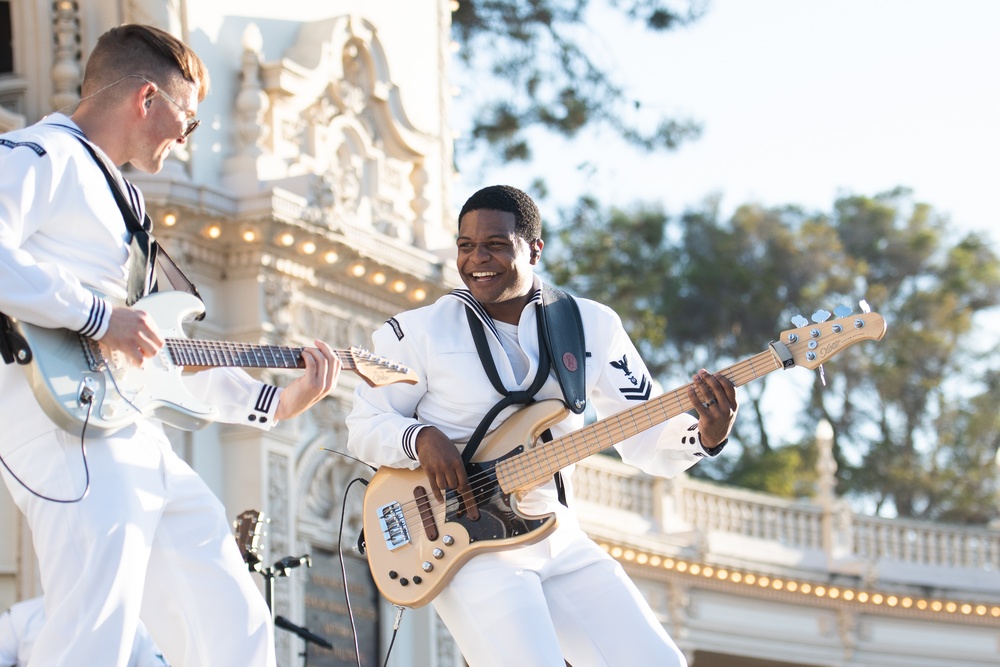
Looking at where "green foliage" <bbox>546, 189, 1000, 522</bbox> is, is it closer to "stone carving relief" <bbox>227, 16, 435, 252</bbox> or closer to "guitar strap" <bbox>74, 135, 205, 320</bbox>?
"stone carving relief" <bbox>227, 16, 435, 252</bbox>

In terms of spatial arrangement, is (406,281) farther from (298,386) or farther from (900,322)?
(900,322)

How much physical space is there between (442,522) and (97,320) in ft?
4.45

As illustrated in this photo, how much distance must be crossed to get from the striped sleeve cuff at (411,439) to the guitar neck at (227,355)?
15.2 inches

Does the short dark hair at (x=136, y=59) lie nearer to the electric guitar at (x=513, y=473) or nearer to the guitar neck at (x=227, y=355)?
the guitar neck at (x=227, y=355)

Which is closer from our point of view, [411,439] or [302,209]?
[411,439]

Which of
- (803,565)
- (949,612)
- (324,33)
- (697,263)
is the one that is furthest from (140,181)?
(697,263)

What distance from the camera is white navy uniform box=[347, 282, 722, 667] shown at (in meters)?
4.84

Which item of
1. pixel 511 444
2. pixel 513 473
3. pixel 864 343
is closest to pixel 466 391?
pixel 511 444

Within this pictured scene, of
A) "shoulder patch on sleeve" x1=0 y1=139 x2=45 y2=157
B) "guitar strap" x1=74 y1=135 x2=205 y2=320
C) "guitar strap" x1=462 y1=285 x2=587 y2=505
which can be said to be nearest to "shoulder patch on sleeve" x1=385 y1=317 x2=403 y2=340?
"guitar strap" x1=462 y1=285 x2=587 y2=505

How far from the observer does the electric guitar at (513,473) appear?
16.2 ft

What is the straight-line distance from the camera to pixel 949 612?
18328 mm

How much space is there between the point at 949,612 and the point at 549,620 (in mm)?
14454

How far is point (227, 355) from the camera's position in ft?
14.9

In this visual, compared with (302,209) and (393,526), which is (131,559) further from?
(302,209)
